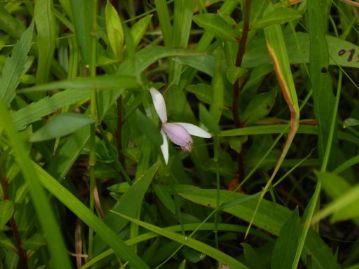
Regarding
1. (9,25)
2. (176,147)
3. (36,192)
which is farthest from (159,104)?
(9,25)

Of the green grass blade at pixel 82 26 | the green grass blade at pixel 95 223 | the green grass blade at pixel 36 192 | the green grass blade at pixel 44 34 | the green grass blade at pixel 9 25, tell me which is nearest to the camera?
the green grass blade at pixel 36 192

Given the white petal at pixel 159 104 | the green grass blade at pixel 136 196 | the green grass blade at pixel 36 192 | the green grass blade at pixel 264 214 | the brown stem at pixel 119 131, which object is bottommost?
the green grass blade at pixel 264 214

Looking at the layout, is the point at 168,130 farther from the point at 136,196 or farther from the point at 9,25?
the point at 9,25

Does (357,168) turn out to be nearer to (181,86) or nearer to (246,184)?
(246,184)

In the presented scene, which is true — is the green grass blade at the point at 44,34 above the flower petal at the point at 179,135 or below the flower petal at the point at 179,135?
above

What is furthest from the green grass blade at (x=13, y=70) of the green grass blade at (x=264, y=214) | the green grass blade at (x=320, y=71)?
the green grass blade at (x=320, y=71)

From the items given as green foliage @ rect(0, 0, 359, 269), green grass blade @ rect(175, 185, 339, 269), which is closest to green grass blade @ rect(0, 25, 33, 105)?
green foliage @ rect(0, 0, 359, 269)

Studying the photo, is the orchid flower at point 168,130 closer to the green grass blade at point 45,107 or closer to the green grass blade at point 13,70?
the green grass blade at point 45,107
